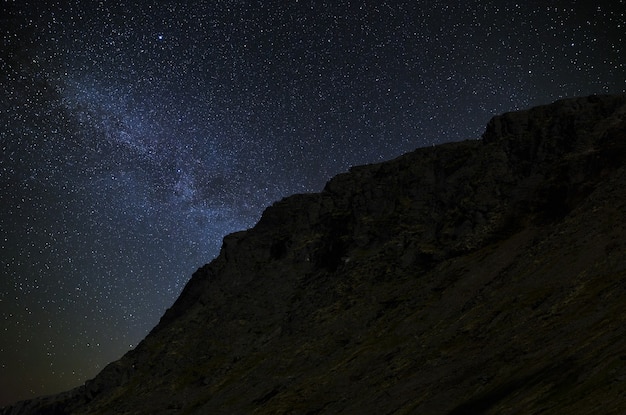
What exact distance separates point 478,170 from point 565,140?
13.6 m

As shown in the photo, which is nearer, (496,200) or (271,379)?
(271,379)

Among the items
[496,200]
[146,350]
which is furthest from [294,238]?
[496,200]

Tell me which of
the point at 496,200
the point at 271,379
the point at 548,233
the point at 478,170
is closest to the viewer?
the point at 548,233

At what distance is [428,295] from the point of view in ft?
222

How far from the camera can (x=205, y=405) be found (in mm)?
72375

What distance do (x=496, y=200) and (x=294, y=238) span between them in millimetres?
42023

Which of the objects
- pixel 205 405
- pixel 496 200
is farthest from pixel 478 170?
pixel 205 405

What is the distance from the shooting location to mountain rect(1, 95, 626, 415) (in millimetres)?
35281

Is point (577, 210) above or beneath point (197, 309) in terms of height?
beneath

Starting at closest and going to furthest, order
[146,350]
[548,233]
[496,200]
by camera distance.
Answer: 1. [548,233]
2. [496,200]
3. [146,350]

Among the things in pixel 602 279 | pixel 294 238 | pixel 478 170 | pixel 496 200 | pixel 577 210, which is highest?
pixel 294 238

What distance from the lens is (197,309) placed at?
10956 cm

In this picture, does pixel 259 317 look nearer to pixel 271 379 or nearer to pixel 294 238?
pixel 294 238

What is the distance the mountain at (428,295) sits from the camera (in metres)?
35.3
